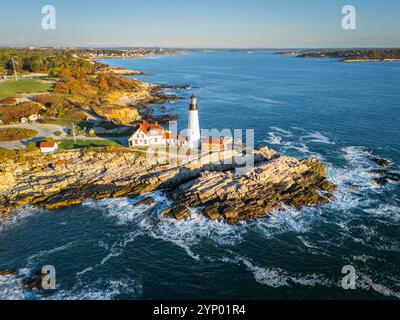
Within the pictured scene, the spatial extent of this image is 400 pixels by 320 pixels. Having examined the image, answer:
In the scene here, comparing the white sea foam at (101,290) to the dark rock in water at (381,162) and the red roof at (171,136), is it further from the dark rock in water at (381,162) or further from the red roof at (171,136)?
the dark rock in water at (381,162)

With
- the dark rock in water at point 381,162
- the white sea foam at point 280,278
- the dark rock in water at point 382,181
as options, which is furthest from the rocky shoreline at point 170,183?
the dark rock in water at point 381,162

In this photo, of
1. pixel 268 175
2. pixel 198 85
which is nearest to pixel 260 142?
pixel 268 175

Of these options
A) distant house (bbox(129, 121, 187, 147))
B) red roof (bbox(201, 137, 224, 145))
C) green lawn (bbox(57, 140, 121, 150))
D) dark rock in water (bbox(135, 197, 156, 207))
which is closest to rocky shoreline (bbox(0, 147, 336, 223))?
dark rock in water (bbox(135, 197, 156, 207))

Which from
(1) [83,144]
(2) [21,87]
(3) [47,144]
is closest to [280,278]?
(1) [83,144]

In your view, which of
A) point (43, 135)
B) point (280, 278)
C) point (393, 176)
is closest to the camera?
point (280, 278)

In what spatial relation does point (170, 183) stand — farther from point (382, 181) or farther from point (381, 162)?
point (381, 162)

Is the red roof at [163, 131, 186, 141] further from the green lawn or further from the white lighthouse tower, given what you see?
the green lawn

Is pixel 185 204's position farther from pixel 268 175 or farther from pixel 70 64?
pixel 70 64
